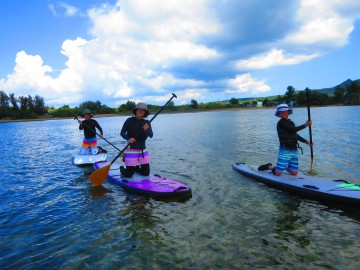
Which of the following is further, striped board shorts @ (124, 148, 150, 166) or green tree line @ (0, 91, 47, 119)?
green tree line @ (0, 91, 47, 119)

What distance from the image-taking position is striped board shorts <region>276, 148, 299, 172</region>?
29.3 feet

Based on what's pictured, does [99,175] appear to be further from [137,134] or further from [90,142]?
[90,142]

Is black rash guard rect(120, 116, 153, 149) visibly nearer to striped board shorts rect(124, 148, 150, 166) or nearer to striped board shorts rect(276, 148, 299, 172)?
striped board shorts rect(124, 148, 150, 166)

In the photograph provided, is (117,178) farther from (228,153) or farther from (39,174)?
(228,153)

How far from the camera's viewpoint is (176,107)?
7047 inches

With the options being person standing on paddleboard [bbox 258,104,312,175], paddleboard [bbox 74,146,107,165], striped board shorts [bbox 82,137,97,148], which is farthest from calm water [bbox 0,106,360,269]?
striped board shorts [bbox 82,137,97,148]

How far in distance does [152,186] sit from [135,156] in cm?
138

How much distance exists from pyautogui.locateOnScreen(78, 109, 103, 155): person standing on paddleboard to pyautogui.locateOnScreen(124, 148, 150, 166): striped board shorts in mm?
4816

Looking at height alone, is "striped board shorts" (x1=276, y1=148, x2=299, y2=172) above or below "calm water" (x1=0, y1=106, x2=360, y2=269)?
above

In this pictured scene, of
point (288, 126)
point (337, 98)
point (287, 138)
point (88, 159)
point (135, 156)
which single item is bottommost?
point (88, 159)

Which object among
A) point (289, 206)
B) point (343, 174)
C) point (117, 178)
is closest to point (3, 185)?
point (117, 178)

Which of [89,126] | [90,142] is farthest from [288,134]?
[90,142]

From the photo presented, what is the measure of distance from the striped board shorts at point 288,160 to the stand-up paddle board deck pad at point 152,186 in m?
3.48

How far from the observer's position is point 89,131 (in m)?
14.6
